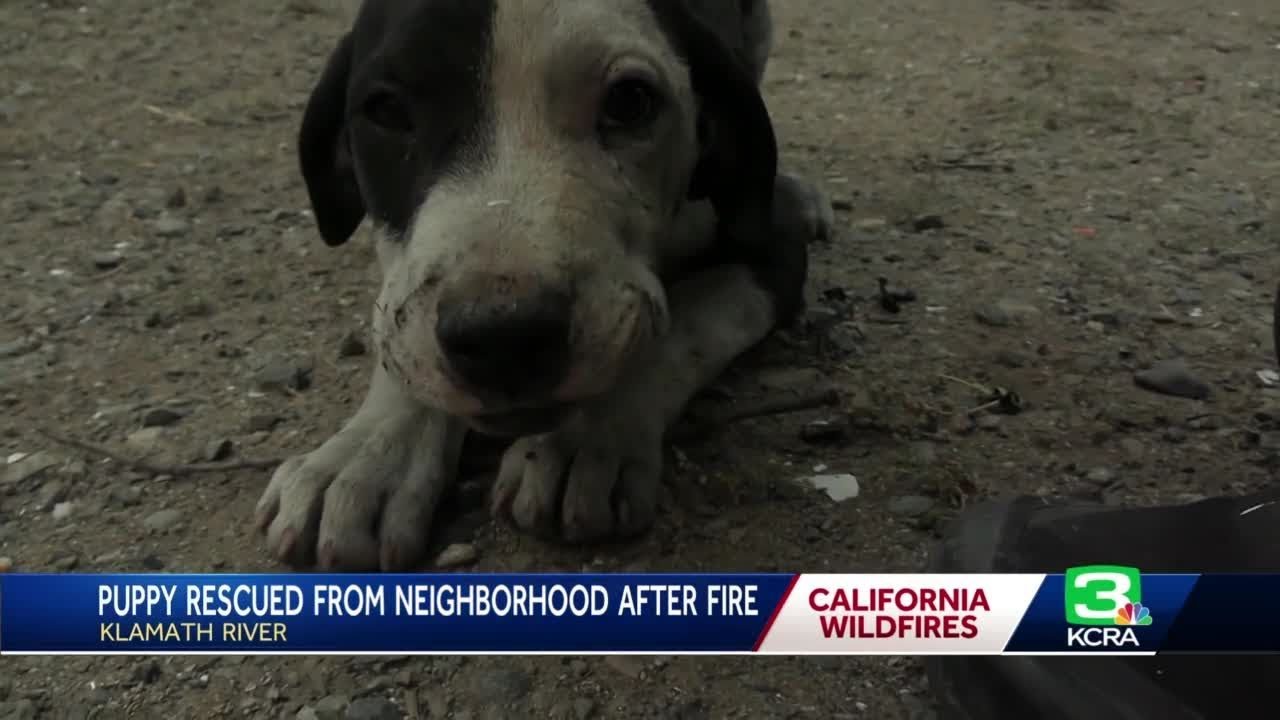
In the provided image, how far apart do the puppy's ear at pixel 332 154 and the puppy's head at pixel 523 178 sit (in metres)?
0.14

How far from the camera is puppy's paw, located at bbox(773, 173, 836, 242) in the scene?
3074mm

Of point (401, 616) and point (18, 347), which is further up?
point (401, 616)

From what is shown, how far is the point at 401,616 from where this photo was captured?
1.65 metres

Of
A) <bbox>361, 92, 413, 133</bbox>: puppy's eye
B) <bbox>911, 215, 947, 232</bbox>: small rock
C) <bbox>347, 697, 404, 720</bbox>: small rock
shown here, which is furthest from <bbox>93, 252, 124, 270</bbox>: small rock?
<bbox>911, 215, 947, 232</bbox>: small rock

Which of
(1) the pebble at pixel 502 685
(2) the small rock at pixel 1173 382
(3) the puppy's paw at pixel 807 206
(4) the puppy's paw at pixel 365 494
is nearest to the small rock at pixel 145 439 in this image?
(4) the puppy's paw at pixel 365 494

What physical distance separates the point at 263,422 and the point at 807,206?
1.60m

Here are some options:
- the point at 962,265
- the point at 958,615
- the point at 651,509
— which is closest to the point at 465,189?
the point at 651,509

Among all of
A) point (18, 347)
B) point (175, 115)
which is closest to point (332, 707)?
point (18, 347)

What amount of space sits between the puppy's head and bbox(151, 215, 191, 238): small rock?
4.83 feet

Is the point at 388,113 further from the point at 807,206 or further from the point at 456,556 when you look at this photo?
the point at 807,206

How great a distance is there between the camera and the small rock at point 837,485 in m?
2.00

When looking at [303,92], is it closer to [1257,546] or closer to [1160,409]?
[1160,409]

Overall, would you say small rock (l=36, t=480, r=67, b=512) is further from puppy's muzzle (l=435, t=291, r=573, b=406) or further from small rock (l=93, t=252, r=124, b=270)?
small rock (l=93, t=252, r=124, b=270)

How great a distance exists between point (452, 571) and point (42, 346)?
1.46 m
